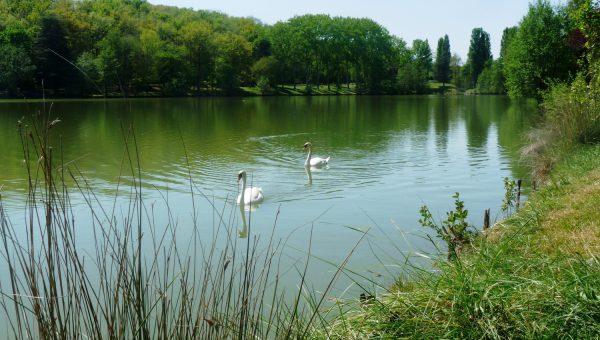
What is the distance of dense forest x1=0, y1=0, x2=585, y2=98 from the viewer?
41219mm

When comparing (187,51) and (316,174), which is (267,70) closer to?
(187,51)

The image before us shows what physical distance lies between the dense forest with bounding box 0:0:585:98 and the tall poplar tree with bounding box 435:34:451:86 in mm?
181

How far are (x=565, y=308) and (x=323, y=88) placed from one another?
87423 mm

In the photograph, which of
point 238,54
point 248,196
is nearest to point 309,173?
point 248,196

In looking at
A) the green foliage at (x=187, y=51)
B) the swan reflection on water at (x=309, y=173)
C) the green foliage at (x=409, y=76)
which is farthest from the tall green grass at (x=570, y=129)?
the green foliage at (x=409, y=76)

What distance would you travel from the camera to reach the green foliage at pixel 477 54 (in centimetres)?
10231

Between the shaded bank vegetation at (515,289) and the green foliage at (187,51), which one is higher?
the green foliage at (187,51)

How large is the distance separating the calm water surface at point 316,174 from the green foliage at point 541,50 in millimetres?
13965

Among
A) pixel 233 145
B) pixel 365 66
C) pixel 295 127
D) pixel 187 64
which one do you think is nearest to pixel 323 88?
pixel 365 66

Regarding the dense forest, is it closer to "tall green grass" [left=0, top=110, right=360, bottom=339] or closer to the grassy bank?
"tall green grass" [left=0, top=110, right=360, bottom=339]

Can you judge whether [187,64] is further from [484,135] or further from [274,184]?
[274,184]

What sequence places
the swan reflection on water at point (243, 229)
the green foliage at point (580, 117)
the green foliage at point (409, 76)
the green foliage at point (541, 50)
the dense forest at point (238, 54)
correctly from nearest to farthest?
the swan reflection on water at point (243, 229)
the green foliage at point (580, 117)
the green foliage at point (541, 50)
the dense forest at point (238, 54)
the green foliage at point (409, 76)

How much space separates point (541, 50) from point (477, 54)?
66.3 metres

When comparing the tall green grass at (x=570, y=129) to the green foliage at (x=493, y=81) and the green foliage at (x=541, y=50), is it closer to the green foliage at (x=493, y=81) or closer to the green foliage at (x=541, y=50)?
the green foliage at (x=541, y=50)
